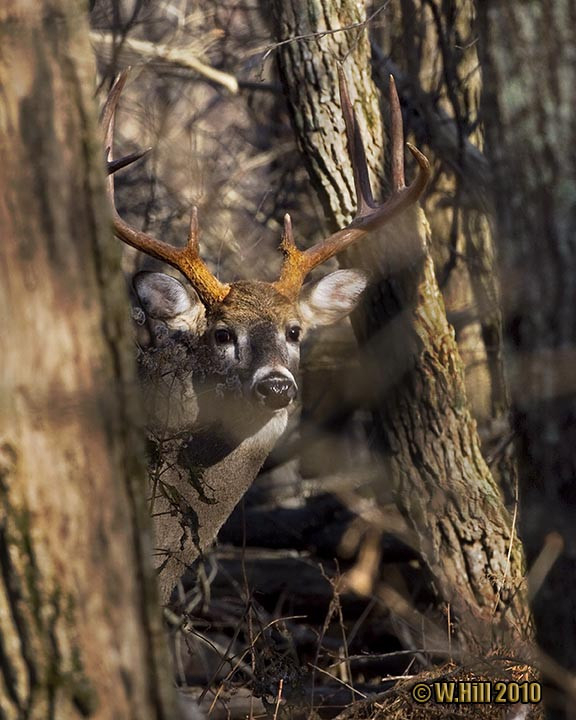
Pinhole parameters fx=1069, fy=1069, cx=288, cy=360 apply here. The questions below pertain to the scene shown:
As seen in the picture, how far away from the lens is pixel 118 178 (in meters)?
8.92

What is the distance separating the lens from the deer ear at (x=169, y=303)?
17.9ft

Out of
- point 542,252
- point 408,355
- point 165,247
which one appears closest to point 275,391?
point 408,355

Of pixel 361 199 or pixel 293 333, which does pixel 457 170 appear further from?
pixel 293 333

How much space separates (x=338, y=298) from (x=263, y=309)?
0.47 metres

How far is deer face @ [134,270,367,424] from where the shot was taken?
5.09m

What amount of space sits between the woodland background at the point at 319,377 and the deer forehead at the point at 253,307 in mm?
488

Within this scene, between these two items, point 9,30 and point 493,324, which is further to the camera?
point 493,324

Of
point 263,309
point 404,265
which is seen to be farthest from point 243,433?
point 404,265

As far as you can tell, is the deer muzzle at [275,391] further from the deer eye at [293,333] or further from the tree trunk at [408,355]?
the tree trunk at [408,355]

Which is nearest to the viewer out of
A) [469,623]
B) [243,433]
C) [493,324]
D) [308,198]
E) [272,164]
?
[469,623]

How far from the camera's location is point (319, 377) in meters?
7.40

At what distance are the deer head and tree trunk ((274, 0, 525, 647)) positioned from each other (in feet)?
0.74

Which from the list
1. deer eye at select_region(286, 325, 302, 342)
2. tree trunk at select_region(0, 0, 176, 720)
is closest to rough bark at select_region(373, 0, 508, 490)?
deer eye at select_region(286, 325, 302, 342)

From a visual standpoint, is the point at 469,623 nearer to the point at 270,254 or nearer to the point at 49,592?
the point at 49,592
